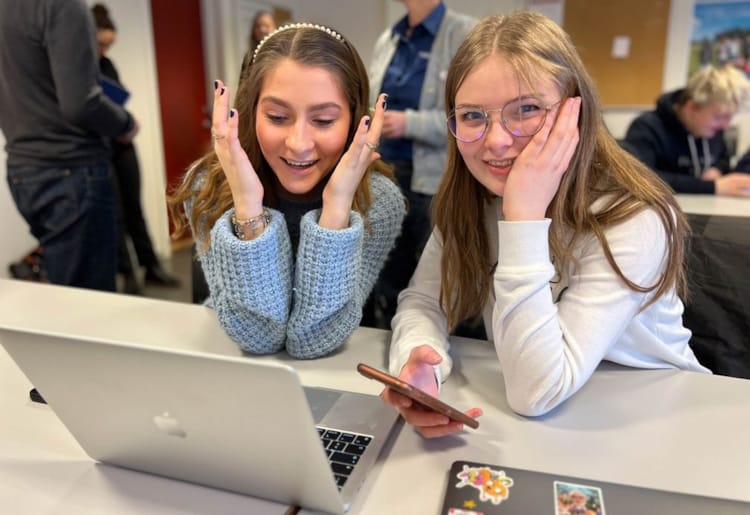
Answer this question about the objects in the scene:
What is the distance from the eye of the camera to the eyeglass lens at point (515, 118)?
0.86 meters

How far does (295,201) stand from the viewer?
1180 mm

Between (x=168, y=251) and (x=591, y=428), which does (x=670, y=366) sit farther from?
(x=168, y=251)

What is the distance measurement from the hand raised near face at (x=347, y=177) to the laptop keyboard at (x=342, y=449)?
13.9 inches

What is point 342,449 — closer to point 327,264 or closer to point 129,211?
point 327,264

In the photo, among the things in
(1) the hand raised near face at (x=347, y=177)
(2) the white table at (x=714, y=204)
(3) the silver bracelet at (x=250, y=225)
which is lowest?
(2) the white table at (x=714, y=204)

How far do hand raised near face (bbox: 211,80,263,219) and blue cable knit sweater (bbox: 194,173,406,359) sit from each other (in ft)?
0.12

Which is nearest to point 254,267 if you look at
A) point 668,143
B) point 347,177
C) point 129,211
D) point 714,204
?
point 347,177

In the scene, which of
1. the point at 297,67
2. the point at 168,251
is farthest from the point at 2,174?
the point at 297,67

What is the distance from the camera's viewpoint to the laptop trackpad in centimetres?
79

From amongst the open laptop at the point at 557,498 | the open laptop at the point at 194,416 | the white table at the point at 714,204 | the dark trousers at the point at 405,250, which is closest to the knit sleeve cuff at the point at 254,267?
the open laptop at the point at 194,416

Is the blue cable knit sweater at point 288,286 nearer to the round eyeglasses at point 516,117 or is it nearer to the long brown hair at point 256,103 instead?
the long brown hair at point 256,103

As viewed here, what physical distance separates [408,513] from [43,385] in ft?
1.36

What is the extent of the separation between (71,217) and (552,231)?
148cm

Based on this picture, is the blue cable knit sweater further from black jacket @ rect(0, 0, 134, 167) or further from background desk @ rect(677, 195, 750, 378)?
black jacket @ rect(0, 0, 134, 167)
